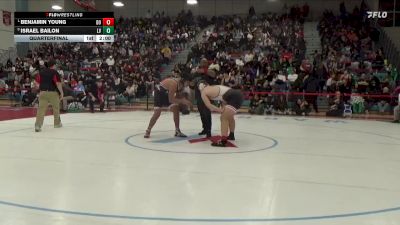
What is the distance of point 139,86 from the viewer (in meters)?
17.3

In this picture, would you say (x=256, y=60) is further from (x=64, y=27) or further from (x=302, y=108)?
(x=64, y=27)

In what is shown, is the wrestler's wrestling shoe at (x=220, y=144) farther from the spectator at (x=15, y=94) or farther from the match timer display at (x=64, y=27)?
the match timer display at (x=64, y=27)

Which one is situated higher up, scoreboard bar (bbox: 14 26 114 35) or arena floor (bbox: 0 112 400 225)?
scoreboard bar (bbox: 14 26 114 35)

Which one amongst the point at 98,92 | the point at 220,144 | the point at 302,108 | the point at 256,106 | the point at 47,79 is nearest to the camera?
the point at 220,144

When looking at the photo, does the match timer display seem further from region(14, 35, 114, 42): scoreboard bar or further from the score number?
the score number

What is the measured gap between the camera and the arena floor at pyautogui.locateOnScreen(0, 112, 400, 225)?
3.77 metres

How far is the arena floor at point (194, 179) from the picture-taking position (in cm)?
377

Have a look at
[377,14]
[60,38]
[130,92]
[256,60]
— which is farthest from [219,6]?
[130,92]

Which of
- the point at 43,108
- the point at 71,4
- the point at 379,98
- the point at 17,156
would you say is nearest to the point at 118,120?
the point at 43,108

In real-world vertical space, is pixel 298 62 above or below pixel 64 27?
below

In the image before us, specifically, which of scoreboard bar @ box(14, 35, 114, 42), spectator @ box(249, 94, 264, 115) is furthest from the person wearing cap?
spectator @ box(249, 94, 264, 115)

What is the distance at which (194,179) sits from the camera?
5.03 meters

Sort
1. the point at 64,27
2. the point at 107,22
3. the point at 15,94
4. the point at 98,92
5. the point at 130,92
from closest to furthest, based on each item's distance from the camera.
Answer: the point at 98,92 < the point at 130,92 < the point at 15,94 < the point at 64,27 < the point at 107,22

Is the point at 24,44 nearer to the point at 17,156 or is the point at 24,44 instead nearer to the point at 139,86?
the point at 139,86
